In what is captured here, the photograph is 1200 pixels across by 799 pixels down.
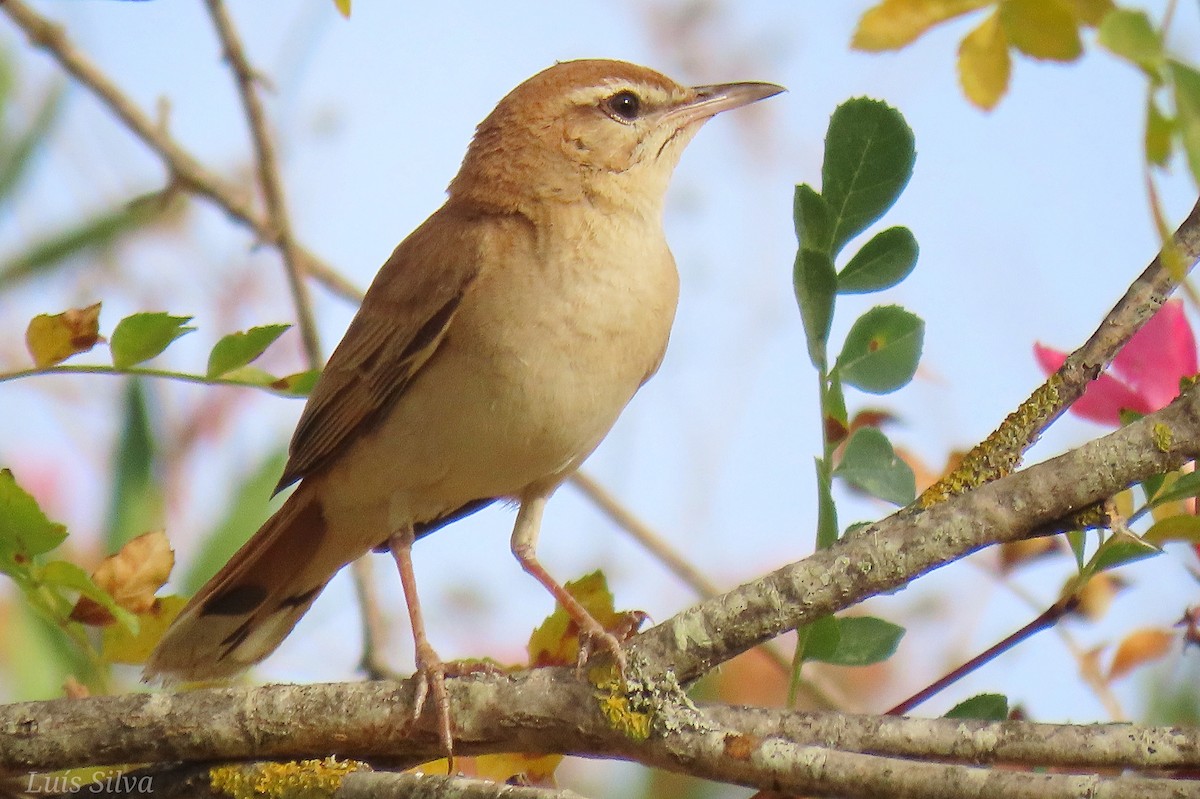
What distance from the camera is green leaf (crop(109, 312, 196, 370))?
7.10 feet

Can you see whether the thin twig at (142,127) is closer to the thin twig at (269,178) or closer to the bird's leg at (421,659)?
the thin twig at (269,178)

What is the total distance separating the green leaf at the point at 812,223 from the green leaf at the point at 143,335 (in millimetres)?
1002

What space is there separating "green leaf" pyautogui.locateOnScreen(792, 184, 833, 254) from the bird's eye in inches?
69.7

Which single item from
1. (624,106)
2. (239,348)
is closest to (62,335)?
(239,348)

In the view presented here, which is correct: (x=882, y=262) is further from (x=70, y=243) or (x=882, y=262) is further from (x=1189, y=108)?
(x=70, y=243)

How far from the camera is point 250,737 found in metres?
2.16

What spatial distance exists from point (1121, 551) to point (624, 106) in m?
2.20

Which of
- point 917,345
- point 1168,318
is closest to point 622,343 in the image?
point 917,345

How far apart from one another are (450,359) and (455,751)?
1.21m

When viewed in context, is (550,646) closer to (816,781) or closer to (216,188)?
(816,781)

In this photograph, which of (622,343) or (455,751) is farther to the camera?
(622,343)

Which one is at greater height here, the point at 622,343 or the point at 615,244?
the point at 615,244

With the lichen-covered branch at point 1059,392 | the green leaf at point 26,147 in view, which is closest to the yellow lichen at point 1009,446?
the lichen-covered branch at point 1059,392

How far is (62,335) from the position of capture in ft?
6.95
